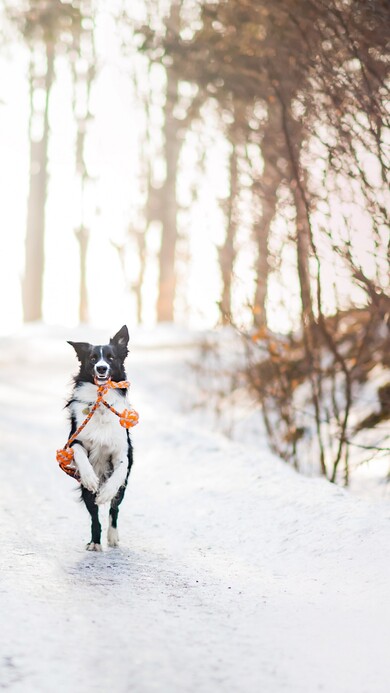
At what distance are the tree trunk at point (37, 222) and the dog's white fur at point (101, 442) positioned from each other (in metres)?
27.7

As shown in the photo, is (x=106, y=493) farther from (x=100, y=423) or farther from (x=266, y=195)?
(x=266, y=195)

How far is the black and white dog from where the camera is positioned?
6105 millimetres

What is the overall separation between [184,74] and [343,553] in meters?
7.52

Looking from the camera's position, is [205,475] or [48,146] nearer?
[205,475]

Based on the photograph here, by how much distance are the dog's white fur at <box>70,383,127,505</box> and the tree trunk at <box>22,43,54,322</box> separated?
27728mm

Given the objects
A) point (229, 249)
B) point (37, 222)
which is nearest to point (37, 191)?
point (37, 222)

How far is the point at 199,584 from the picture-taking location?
219 inches

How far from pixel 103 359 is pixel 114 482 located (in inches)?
36.5

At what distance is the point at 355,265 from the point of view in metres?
7.00

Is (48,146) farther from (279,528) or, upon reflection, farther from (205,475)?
(279,528)

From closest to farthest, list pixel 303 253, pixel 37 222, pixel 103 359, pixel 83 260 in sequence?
pixel 103 359, pixel 303 253, pixel 37 222, pixel 83 260

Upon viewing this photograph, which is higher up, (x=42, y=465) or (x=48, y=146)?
(x=48, y=146)

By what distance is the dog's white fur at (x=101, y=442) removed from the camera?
6.10m

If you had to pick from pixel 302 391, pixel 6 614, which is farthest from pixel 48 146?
pixel 6 614
